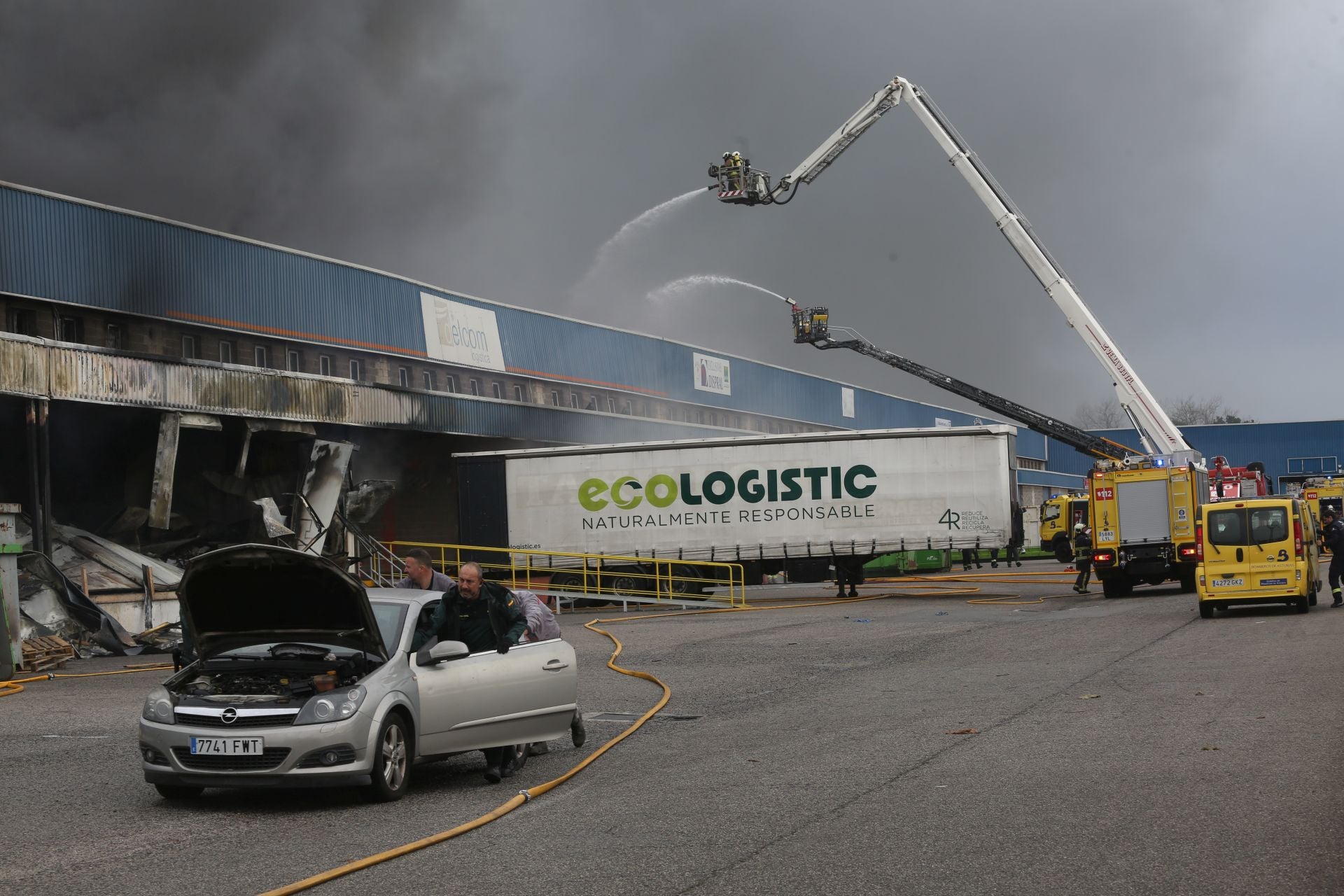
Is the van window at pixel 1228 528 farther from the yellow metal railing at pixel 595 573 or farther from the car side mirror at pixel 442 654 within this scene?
the car side mirror at pixel 442 654

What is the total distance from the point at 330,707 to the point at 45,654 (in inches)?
531

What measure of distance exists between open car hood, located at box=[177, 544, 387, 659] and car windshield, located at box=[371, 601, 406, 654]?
0.62 feet

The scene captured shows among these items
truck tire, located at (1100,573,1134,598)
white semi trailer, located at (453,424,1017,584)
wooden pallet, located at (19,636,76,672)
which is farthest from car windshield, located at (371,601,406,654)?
white semi trailer, located at (453,424,1017,584)

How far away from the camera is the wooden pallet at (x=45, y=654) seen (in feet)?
59.3

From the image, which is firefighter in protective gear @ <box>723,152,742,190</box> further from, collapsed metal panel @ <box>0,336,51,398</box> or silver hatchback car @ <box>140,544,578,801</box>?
silver hatchback car @ <box>140,544,578,801</box>

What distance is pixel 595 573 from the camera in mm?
31172

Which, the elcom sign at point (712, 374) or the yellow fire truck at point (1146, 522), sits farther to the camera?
the elcom sign at point (712, 374)

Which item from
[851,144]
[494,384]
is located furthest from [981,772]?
[494,384]

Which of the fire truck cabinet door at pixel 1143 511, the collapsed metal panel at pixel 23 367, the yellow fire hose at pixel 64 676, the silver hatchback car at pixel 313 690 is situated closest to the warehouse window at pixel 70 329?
the collapsed metal panel at pixel 23 367

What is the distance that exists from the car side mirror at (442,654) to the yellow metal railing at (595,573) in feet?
71.0

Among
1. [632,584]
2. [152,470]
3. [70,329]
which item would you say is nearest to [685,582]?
[632,584]

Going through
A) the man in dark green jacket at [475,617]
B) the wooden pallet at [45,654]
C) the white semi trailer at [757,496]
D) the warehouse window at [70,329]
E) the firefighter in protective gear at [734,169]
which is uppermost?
the firefighter in protective gear at [734,169]

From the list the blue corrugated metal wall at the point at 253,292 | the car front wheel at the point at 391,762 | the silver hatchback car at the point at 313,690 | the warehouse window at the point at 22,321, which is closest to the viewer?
the silver hatchback car at the point at 313,690

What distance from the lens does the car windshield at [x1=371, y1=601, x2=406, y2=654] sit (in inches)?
328
